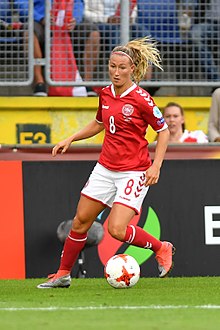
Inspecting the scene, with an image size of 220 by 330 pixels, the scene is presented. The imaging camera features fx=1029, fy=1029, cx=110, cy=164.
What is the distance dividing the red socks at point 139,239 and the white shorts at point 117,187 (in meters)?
0.24

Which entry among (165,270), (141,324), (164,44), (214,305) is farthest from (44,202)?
(141,324)

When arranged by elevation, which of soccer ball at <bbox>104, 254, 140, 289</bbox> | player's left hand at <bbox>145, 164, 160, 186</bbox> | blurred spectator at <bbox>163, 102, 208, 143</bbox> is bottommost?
soccer ball at <bbox>104, 254, 140, 289</bbox>

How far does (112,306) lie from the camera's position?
7.45 metres


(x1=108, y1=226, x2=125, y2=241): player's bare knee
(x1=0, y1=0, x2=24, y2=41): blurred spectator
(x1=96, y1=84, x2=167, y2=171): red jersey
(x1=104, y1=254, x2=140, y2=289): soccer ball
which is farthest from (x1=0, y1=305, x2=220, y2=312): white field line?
(x1=0, y1=0, x2=24, y2=41): blurred spectator

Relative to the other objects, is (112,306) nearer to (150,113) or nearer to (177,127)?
(150,113)

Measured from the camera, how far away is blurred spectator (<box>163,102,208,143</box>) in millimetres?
12008

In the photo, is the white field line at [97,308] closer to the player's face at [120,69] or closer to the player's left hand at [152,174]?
the player's left hand at [152,174]

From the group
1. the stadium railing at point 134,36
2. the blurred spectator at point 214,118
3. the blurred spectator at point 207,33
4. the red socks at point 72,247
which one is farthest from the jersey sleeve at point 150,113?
the blurred spectator at point 207,33

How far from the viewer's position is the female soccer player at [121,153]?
8.99 meters

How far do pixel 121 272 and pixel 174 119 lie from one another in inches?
139

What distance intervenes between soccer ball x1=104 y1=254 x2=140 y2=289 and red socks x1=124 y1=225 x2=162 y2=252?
1.05ft

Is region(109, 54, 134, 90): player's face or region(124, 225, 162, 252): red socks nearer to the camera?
region(109, 54, 134, 90): player's face

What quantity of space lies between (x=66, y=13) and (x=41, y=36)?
465 millimetres

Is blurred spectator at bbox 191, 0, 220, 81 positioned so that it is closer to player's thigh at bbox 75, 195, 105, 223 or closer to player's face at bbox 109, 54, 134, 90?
player's face at bbox 109, 54, 134, 90
